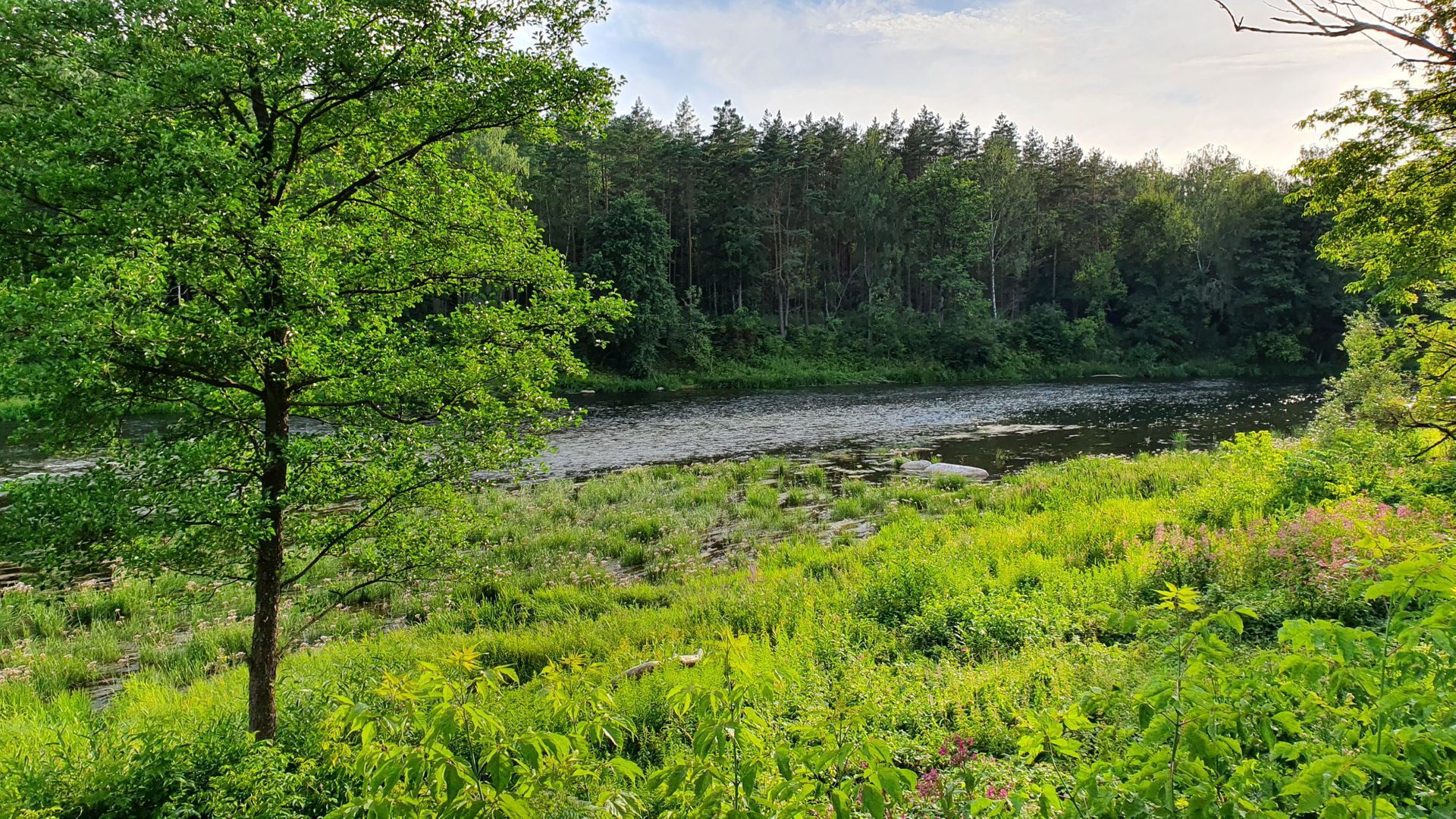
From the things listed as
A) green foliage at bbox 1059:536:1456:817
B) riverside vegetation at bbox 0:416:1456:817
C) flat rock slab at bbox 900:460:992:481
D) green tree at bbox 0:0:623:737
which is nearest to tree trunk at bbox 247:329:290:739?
green tree at bbox 0:0:623:737

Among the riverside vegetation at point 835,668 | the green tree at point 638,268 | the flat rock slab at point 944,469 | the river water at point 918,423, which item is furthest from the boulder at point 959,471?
the green tree at point 638,268

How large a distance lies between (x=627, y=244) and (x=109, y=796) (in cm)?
4609

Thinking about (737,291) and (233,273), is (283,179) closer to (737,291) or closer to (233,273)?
(233,273)

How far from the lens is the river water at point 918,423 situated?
72.0ft

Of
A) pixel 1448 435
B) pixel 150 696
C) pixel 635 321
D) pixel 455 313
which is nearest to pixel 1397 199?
pixel 1448 435

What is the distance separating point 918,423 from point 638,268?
26.7m

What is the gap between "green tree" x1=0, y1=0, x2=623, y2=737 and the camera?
3.74 metres

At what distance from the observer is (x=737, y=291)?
194 feet

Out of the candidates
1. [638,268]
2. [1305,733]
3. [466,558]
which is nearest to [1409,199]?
[1305,733]

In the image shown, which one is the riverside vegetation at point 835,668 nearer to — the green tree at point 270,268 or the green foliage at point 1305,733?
the green foliage at point 1305,733

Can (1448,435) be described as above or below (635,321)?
below

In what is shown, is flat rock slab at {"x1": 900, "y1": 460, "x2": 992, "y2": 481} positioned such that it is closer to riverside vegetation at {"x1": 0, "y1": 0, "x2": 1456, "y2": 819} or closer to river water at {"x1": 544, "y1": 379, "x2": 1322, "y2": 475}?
river water at {"x1": 544, "y1": 379, "x2": 1322, "y2": 475}

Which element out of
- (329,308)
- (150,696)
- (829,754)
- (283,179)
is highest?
(283,179)

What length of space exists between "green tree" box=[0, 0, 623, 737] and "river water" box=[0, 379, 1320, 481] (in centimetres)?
1019
